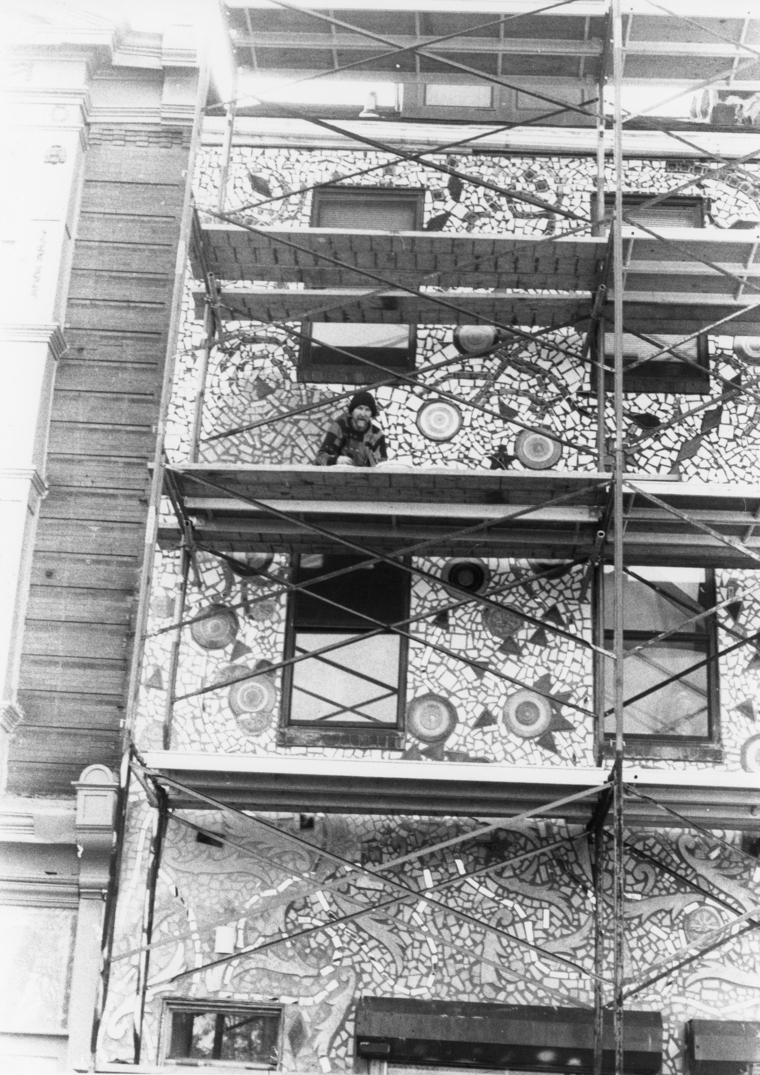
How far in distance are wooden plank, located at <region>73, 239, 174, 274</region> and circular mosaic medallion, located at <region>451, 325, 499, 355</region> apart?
9.70 ft

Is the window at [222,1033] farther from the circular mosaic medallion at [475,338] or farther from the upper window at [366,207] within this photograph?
the upper window at [366,207]

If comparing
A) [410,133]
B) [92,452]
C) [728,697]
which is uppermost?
[410,133]

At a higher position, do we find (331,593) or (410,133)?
(410,133)

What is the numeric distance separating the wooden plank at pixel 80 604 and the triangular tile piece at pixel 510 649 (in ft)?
11.1

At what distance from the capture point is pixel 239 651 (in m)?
13.7

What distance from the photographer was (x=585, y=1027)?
12227 millimetres

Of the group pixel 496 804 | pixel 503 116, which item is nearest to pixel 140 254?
pixel 503 116

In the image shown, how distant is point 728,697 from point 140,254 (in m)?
7.05

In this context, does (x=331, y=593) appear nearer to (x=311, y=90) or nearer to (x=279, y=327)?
(x=279, y=327)

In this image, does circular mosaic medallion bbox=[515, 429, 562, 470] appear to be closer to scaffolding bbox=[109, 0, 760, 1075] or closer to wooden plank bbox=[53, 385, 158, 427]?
scaffolding bbox=[109, 0, 760, 1075]

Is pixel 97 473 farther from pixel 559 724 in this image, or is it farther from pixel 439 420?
pixel 559 724

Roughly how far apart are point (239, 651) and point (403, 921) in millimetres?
2807

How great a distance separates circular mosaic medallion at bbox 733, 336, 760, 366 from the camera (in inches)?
581

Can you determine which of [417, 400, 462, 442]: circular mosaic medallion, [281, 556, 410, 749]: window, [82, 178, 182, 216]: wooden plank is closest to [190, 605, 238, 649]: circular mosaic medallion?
[281, 556, 410, 749]: window
